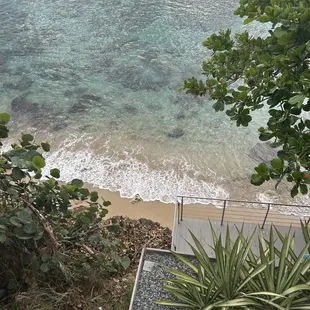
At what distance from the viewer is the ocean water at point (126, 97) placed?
28.6ft


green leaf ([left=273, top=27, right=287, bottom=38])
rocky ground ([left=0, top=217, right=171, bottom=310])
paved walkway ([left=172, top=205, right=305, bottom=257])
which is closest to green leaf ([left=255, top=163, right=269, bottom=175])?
green leaf ([left=273, top=27, right=287, bottom=38])

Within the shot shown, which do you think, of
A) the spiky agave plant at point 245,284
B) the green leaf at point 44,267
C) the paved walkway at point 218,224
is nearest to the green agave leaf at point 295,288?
the spiky agave plant at point 245,284

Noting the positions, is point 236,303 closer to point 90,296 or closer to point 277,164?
point 277,164

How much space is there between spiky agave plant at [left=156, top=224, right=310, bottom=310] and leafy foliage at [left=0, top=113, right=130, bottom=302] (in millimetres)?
1142

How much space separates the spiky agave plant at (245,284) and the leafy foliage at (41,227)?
1142 mm

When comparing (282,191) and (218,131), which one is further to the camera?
(218,131)

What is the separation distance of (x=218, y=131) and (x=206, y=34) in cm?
534

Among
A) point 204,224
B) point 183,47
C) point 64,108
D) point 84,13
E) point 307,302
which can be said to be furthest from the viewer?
point 84,13

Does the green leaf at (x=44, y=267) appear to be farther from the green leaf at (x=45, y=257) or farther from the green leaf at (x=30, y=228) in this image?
the green leaf at (x=30, y=228)

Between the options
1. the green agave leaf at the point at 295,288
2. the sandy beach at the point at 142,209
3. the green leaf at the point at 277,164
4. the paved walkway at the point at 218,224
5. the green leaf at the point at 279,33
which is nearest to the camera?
the green leaf at the point at 277,164

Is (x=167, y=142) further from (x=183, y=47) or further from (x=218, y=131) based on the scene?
(x=183, y=47)

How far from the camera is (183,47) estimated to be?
13062 mm

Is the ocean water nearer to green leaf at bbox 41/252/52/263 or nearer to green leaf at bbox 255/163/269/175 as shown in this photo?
green leaf at bbox 41/252/52/263

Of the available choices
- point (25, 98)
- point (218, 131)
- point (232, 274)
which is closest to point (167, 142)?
point (218, 131)
